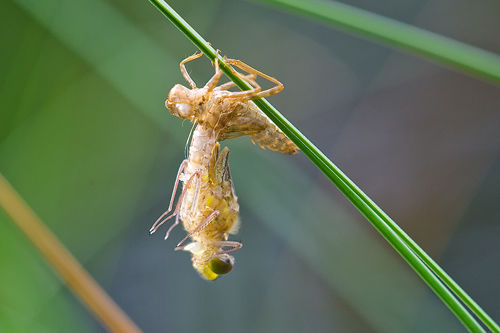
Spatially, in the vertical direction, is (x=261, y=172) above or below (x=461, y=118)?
below

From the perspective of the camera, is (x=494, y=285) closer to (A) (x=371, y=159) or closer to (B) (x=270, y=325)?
(A) (x=371, y=159)

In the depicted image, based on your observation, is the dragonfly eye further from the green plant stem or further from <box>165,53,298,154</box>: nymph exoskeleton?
the green plant stem

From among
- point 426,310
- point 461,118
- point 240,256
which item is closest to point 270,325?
point 240,256

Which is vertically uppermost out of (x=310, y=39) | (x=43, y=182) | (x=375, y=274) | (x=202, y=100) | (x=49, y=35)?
(x=310, y=39)

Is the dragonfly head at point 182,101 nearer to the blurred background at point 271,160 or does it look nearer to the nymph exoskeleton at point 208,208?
the nymph exoskeleton at point 208,208

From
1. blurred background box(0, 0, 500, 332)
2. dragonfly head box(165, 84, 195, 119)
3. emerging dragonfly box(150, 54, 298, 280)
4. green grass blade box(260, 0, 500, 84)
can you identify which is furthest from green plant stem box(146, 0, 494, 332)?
blurred background box(0, 0, 500, 332)

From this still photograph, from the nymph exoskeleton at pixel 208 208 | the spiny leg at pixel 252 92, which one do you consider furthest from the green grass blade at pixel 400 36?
the nymph exoskeleton at pixel 208 208

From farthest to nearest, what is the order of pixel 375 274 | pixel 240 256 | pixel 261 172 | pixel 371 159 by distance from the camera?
pixel 371 159 < pixel 240 256 < pixel 375 274 < pixel 261 172
